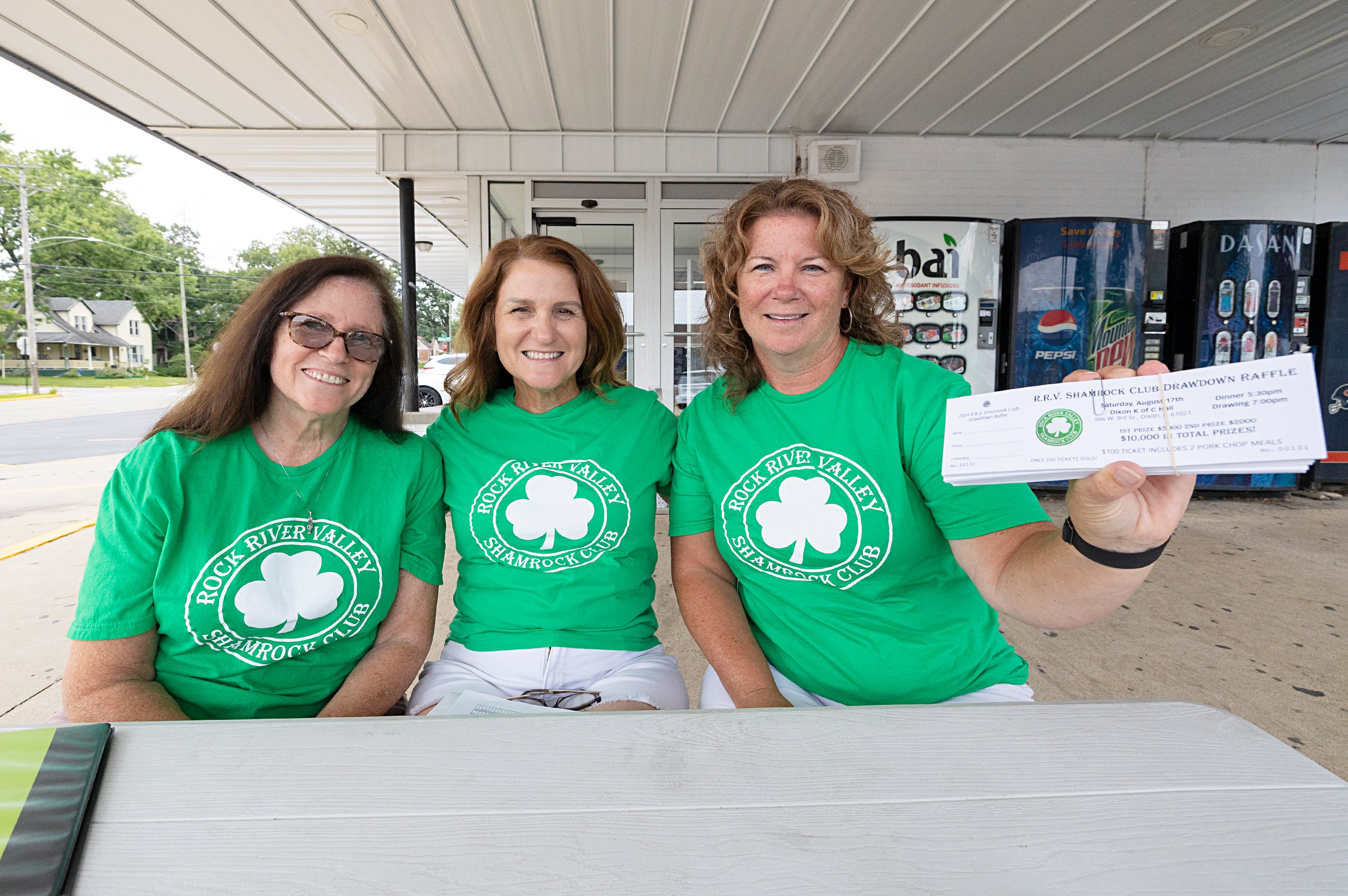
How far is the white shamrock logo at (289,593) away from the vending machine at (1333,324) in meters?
7.53

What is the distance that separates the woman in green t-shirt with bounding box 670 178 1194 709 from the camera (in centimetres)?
134

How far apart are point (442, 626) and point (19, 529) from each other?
3.87 meters

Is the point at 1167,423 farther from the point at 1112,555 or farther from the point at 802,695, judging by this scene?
the point at 802,695

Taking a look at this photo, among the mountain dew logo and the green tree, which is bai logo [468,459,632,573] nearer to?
the mountain dew logo

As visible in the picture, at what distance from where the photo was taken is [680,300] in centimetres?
665

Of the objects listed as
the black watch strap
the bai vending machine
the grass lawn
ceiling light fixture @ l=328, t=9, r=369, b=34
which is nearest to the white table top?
the black watch strap

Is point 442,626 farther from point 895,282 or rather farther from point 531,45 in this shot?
point 895,282

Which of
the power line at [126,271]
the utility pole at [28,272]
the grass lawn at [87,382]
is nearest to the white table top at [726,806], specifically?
the utility pole at [28,272]

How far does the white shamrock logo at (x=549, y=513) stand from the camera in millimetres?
1521

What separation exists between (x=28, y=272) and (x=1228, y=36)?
107ft

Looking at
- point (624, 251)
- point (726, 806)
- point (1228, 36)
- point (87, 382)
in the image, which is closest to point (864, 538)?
point (726, 806)

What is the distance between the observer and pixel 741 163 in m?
6.25

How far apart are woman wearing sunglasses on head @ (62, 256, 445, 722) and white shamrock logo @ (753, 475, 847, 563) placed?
2.53 feet

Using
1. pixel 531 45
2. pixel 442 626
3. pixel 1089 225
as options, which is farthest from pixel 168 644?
pixel 1089 225
